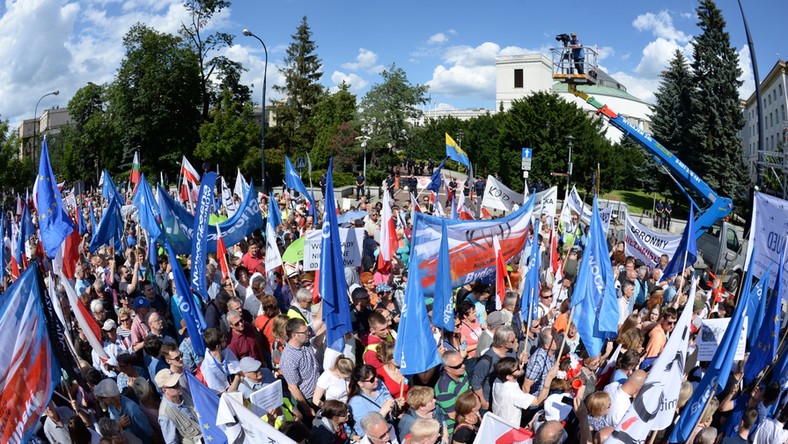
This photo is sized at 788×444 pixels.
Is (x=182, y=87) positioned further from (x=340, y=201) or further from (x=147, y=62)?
(x=340, y=201)

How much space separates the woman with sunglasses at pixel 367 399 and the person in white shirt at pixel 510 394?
0.84 meters

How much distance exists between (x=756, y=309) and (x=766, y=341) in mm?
857

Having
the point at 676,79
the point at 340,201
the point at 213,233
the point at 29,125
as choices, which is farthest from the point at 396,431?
the point at 29,125

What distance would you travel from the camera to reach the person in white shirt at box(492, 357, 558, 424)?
5.32 meters

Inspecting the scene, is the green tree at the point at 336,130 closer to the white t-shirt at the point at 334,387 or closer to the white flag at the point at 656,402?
the white t-shirt at the point at 334,387

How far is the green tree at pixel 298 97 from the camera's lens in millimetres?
55062

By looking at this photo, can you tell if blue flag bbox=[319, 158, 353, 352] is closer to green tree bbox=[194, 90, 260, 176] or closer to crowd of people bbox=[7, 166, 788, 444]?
crowd of people bbox=[7, 166, 788, 444]

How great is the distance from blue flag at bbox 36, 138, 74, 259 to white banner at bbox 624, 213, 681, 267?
9.25 meters

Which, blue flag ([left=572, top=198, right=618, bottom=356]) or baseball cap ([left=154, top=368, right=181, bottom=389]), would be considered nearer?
baseball cap ([left=154, top=368, right=181, bottom=389])

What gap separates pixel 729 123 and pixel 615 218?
1494 centimetres

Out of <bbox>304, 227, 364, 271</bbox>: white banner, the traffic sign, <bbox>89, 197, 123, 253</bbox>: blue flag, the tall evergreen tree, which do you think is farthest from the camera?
the tall evergreen tree

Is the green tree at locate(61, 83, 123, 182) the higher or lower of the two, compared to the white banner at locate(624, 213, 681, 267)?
higher

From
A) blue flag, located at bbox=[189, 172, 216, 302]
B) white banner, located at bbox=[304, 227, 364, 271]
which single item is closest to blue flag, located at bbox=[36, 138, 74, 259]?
blue flag, located at bbox=[189, 172, 216, 302]

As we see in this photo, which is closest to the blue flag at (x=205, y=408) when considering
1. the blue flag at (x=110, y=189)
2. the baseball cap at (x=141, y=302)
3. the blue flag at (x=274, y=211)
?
the baseball cap at (x=141, y=302)
